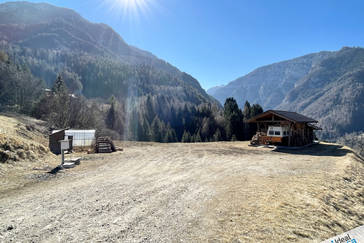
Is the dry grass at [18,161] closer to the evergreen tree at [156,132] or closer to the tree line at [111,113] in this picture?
the tree line at [111,113]

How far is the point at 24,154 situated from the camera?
10.2 meters

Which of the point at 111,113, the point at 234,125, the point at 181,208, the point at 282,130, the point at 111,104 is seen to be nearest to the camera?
the point at 181,208

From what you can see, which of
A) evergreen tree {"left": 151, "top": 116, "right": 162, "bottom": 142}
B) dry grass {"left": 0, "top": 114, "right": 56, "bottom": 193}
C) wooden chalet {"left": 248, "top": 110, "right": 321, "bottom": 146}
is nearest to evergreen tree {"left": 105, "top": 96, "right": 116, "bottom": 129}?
evergreen tree {"left": 151, "top": 116, "right": 162, "bottom": 142}

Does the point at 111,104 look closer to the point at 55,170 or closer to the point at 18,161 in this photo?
the point at 18,161

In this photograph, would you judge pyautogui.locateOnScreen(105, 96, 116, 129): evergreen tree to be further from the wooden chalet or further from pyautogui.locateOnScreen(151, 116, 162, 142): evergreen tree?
the wooden chalet

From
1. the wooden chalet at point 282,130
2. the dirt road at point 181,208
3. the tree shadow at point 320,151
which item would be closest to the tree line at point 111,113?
the dirt road at point 181,208

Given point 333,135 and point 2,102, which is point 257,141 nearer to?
point 2,102

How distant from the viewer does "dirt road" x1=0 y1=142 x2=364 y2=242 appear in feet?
13.4

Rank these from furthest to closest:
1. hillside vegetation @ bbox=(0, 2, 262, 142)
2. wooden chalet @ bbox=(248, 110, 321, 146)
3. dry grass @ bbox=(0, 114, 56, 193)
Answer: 1. hillside vegetation @ bbox=(0, 2, 262, 142)
2. wooden chalet @ bbox=(248, 110, 321, 146)
3. dry grass @ bbox=(0, 114, 56, 193)

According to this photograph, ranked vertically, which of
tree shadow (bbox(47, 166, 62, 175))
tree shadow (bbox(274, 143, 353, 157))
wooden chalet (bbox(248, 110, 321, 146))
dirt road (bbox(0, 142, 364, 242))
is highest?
wooden chalet (bbox(248, 110, 321, 146))

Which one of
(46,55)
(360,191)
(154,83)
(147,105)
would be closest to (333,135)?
(154,83)

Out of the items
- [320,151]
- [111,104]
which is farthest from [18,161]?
[111,104]

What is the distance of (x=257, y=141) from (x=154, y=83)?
14544cm

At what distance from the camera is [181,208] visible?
5324 mm
